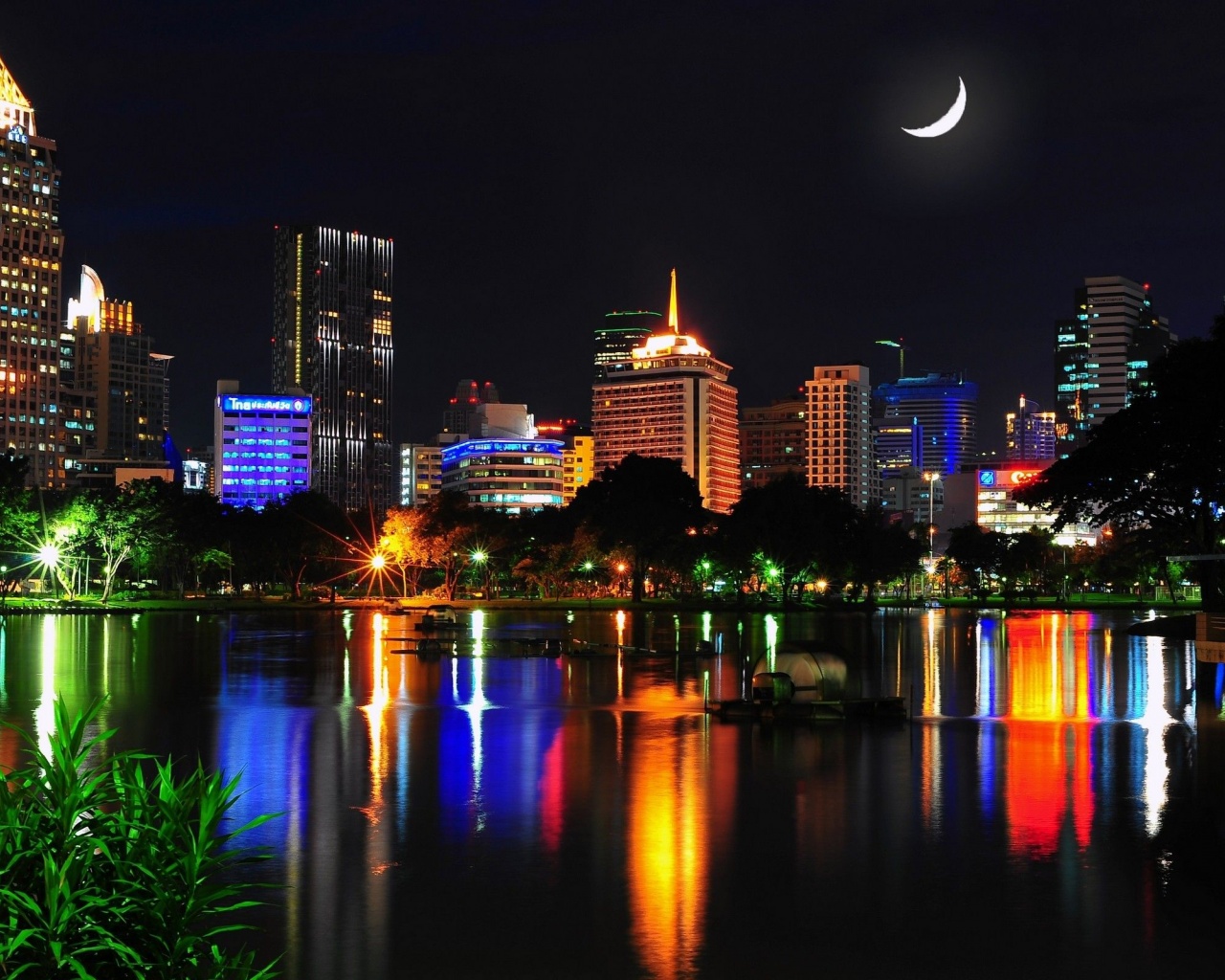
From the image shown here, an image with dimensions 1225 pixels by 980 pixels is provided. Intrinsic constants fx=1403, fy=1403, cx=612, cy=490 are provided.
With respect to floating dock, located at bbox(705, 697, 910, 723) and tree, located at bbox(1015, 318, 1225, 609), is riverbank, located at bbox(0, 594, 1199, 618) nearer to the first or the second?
tree, located at bbox(1015, 318, 1225, 609)

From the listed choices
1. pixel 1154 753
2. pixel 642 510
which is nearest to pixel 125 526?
pixel 642 510

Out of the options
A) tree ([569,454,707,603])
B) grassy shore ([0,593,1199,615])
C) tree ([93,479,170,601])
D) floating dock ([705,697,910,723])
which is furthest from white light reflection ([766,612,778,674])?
tree ([93,479,170,601])

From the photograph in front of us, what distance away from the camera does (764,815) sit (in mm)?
19812

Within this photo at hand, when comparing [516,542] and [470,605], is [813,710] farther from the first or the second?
[516,542]

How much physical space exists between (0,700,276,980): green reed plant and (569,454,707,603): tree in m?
111

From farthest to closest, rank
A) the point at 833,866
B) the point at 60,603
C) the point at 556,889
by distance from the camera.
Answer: the point at 60,603, the point at 833,866, the point at 556,889

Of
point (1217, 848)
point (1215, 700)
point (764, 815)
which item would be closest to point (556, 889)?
point (764, 815)

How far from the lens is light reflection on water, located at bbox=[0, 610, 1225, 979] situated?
14219mm

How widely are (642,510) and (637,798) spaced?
105812 mm

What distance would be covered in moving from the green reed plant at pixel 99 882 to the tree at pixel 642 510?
111m

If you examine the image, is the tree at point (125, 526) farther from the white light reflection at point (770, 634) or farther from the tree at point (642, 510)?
the white light reflection at point (770, 634)

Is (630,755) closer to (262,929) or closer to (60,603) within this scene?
(262,929)

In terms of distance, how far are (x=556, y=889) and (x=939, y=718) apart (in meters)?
18.2

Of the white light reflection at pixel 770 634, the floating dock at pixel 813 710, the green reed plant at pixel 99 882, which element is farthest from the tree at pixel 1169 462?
the green reed plant at pixel 99 882
